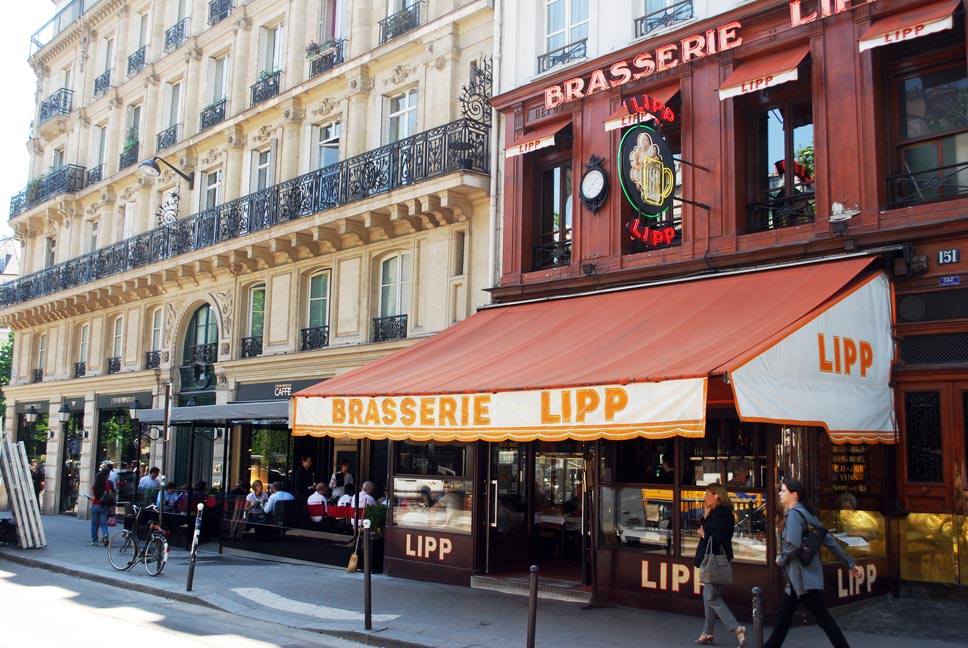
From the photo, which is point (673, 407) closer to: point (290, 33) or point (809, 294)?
point (809, 294)

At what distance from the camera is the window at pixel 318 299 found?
2030 centimetres

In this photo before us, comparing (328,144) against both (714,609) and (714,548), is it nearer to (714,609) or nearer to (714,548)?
(714,548)

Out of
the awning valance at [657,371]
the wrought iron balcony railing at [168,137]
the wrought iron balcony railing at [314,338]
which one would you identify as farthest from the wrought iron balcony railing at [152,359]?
the awning valance at [657,371]

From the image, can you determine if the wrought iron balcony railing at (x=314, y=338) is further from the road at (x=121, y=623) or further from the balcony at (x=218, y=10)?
the balcony at (x=218, y=10)

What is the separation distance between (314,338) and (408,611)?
964cm

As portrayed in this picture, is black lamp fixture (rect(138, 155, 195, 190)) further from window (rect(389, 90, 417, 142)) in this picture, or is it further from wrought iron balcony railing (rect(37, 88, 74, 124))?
wrought iron balcony railing (rect(37, 88, 74, 124))

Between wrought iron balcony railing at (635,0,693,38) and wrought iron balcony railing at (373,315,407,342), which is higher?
wrought iron balcony railing at (635,0,693,38)

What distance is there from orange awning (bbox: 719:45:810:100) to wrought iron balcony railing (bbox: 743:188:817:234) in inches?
55.5

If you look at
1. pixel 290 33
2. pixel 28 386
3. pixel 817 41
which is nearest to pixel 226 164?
pixel 290 33

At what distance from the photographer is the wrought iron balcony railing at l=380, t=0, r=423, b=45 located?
746 inches

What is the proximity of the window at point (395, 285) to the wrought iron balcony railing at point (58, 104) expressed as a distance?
A: 1907cm

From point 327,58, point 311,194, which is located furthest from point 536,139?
point 327,58

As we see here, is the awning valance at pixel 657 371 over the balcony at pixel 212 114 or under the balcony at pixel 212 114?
under

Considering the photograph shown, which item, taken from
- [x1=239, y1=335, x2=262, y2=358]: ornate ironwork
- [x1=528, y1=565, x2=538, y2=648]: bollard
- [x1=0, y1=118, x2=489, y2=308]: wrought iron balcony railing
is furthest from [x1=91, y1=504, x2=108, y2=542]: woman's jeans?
[x1=528, y1=565, x2=538, y2=648]: bollard
